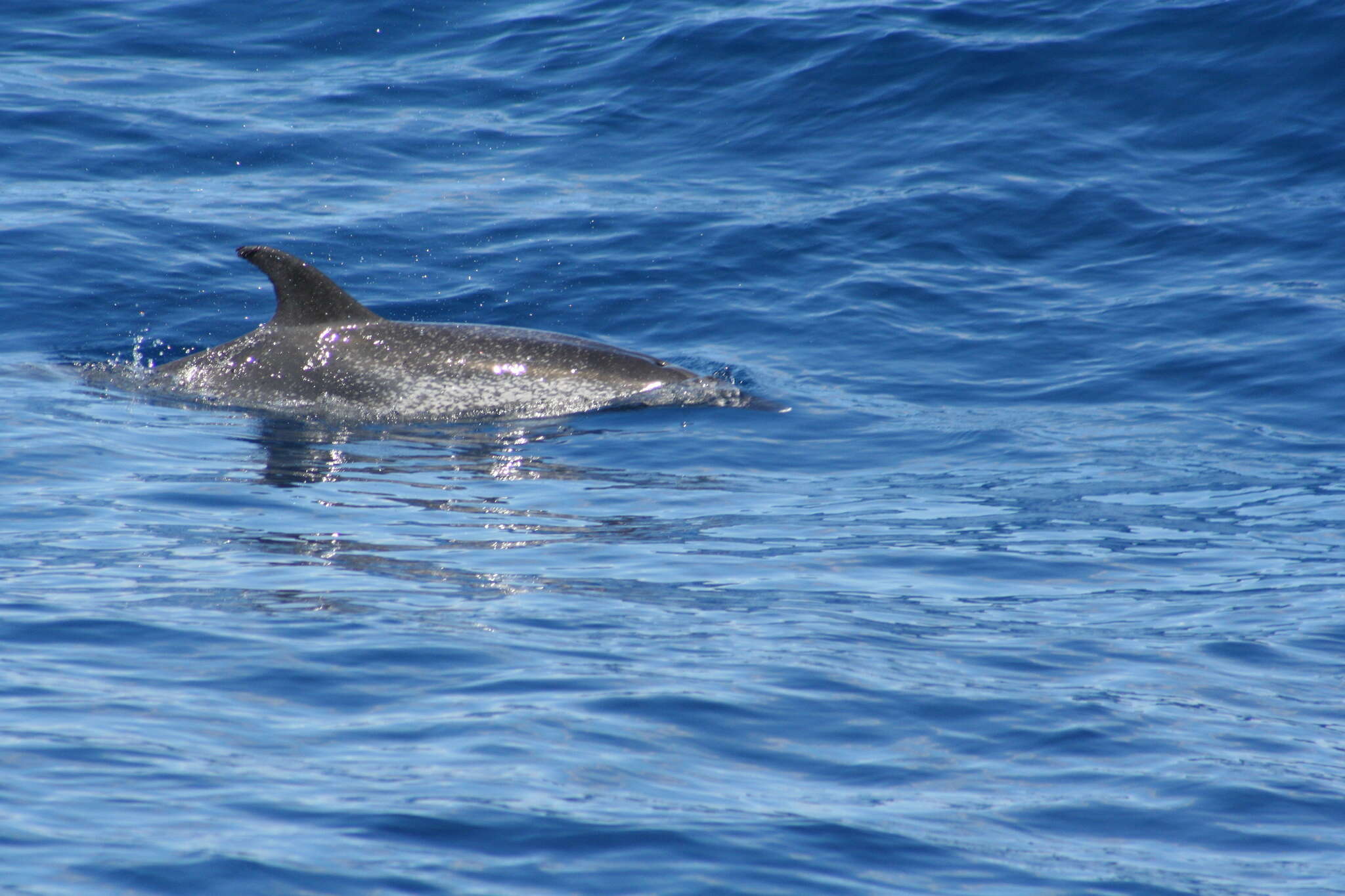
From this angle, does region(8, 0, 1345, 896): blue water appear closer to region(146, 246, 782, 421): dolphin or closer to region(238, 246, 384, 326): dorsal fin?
region(146, 246, 782, 421): dolphin

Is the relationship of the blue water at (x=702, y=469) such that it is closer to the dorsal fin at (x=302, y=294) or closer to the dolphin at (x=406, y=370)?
the dolphin at (x=406, y=370)

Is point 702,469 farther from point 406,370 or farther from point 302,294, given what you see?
point 302,294

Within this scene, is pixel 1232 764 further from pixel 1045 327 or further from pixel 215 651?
pixel 1045 327

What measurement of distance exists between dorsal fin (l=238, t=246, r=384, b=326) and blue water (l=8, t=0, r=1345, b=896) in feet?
3.41

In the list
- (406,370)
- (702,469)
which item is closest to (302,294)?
(406,370)

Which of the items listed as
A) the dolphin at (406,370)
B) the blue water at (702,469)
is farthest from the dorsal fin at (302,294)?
the blue water at (702,469)

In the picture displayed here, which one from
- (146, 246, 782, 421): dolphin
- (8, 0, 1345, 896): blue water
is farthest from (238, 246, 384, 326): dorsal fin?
(8, 0, 1345, 896): blue water

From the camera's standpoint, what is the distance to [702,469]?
11352 millimetres

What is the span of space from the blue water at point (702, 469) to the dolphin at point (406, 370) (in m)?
0.37

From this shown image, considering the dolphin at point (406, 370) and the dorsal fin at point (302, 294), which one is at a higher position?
the dorsal fin at point (302, 294)

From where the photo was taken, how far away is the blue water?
18.6 ft

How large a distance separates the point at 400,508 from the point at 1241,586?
4.60 metres

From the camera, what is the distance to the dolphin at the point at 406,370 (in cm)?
1284

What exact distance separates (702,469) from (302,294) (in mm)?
3664
